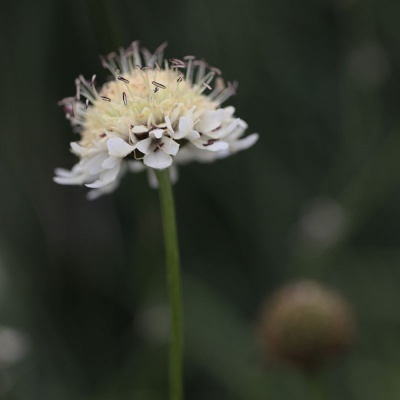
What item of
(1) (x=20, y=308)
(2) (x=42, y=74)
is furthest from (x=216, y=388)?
(2) (x=42, y=74)

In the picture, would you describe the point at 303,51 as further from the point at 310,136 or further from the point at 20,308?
the point at 20,308

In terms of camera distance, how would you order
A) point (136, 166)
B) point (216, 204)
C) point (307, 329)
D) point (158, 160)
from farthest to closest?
point (216, 204), point (307, 329), point (136, 166), point (158, 160)

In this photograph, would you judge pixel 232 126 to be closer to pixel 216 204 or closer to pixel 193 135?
pixel 193 135

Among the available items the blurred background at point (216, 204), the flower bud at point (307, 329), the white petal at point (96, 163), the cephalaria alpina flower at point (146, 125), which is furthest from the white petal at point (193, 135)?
the blurred background at point (216, 204)

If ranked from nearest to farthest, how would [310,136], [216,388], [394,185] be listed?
[216,388]
[394,185]
[310,136]

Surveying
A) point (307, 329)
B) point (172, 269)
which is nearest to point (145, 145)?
point (172, 269)

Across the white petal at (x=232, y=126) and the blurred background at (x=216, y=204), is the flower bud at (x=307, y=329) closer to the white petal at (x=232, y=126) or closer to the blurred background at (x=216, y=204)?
the blurred background at (x=216, y=204)
